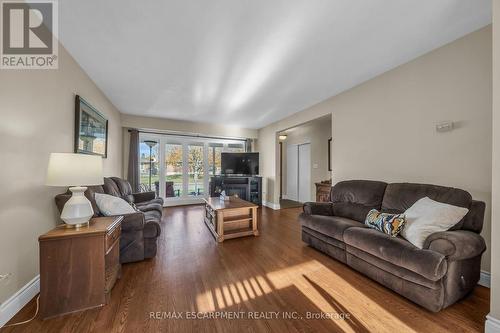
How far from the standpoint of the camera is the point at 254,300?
1.67 m

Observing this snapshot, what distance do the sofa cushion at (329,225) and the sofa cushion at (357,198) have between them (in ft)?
0.73

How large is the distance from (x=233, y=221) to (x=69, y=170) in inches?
86.7

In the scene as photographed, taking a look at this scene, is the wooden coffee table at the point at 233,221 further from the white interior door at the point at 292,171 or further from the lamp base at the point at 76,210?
the white interior door at the point at 292,171

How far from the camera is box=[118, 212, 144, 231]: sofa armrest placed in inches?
87.1

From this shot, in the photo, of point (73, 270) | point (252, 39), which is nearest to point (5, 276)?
point (73, 270)

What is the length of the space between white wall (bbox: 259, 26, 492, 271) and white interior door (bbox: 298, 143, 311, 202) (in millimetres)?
2509

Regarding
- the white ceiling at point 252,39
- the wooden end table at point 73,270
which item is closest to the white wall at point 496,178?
the white ceiling at point 252,39

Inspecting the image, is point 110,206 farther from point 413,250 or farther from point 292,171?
point 292,171

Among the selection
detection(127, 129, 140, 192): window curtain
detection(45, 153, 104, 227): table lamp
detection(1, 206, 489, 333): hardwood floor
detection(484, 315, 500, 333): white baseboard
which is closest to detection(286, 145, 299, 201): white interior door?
detection(1, 206, 489, 333): hardwood floor

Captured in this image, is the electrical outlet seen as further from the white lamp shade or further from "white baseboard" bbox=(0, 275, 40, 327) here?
the white lamp shade

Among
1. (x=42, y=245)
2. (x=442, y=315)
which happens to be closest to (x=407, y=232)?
(x=442, y=315)

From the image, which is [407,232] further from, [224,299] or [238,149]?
[238,149]

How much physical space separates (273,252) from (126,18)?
301 centimetres

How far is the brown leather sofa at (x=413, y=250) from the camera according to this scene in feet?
4.89
